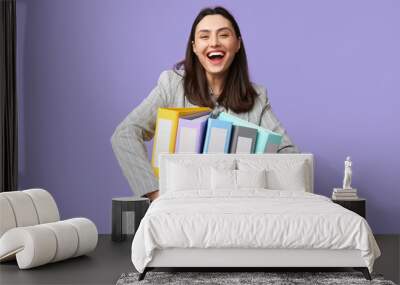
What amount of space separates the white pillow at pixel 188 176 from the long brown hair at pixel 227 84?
0.65 meters

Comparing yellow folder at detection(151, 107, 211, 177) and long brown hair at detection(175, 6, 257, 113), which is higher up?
long brown hair at detection(175, 6, 257, 113)

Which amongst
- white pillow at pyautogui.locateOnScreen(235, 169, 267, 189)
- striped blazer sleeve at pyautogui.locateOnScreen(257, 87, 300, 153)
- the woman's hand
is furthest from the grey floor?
striped blazer sleeve at pyautogui.locateOnScreen(257, 87, 300, 153)

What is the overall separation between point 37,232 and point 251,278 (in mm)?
1423

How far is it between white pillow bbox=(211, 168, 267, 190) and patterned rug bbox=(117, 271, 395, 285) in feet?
3.30

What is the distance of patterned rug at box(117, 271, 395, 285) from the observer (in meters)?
4.31

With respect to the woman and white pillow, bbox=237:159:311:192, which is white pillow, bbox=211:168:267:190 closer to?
white pillow, bbox=237:159:311:192

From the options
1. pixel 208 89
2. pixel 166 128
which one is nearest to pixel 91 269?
pixel 166 128

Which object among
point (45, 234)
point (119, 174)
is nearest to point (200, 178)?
point (45, 234)

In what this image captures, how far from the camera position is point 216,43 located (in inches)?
240

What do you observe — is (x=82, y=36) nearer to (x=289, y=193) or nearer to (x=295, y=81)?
(x=295, y=81)

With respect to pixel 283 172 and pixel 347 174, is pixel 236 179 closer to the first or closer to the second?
pixel 283 172

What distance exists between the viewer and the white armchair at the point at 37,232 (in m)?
4.80

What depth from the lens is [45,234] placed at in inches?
192

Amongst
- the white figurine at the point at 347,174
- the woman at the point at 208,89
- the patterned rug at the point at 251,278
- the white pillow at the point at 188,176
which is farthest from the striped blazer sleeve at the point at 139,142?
the white figurine at the point at 347,174
